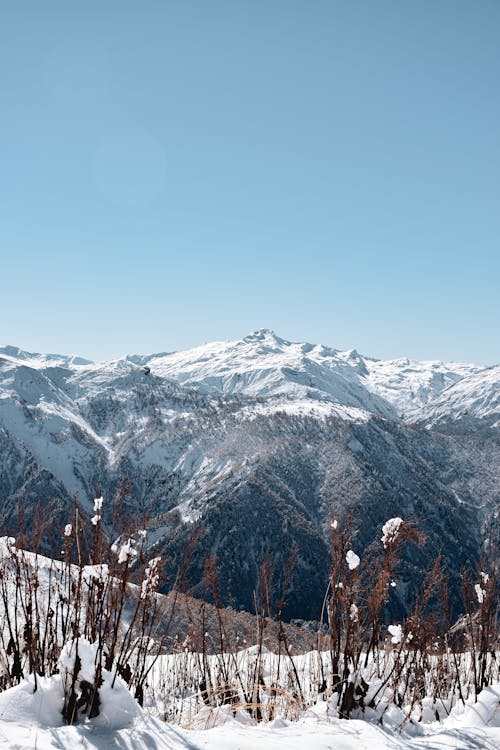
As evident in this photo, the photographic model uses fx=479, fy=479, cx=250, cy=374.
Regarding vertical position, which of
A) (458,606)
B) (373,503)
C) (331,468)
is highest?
(331,468)

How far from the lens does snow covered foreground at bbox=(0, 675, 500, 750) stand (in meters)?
3.47

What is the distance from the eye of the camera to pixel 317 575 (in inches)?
5694

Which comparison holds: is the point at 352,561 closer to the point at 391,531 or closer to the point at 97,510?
the point at 391,531

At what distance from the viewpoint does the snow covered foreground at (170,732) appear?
3469mm

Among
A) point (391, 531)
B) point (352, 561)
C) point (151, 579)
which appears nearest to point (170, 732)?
point (151, 579)

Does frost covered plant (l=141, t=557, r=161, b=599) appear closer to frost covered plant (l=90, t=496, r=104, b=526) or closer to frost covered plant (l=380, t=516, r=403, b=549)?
frost covered plant (l=90, t=496, r=104, b=526)

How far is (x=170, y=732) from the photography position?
3.84m

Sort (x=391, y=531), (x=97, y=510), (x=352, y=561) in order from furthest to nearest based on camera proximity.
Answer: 1. (x=97, y=510)
2. (x=391, y=531)
3. (x=352, y=561)

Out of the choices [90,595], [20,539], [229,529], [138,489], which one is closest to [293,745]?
[90,595]

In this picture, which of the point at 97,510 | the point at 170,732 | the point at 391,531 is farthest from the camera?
the point at 97,510

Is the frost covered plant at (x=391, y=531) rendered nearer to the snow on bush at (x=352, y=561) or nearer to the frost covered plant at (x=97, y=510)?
the snow on bush at (x=352, y=561)

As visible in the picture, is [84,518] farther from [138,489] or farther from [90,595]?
[138,489]

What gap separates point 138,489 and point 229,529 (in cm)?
6362

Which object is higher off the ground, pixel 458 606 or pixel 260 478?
pixel 260 478
